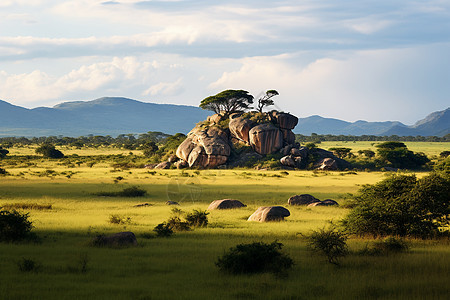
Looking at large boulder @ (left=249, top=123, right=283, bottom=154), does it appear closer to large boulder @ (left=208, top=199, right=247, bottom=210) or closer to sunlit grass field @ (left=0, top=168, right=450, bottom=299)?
large boulder @ (left=208, top=199, right=247, bottom=210)

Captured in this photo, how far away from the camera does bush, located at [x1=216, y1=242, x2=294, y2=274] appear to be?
13.0m

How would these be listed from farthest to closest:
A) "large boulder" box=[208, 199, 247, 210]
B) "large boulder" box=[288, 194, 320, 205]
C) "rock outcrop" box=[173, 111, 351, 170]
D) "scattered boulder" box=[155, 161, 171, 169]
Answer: "scattered boulder" box=[155, 161, 171, 169], "rock outcrop" box=[173, 111, 351, 170], "large boulder" box=[288, 194, 320, 205], "large boulder" box=[208, 199, 247, 210]

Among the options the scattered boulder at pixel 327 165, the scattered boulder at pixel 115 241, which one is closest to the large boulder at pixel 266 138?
the scattered boulder at pixel 327 165

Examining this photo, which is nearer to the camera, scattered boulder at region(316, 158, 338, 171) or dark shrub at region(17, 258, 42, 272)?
dark shrub at region(17, 258, 42, 272)

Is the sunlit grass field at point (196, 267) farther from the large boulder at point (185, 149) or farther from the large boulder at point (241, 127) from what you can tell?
the large boulder at point (241, 127)

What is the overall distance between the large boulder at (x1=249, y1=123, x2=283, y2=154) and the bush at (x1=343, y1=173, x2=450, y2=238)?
5622 centimetres

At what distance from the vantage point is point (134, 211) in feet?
89.5

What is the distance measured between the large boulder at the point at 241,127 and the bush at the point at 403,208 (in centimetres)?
5780

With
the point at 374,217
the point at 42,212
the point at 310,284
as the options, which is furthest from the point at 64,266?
the point at 42,212

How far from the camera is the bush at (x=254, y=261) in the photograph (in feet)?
42.8

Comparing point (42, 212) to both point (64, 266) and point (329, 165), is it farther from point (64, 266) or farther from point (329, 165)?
point (329, 165)

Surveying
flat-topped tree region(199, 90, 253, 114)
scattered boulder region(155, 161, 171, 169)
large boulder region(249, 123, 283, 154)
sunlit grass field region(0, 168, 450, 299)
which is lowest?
scattered boulder region(155, 161, 171, 169)

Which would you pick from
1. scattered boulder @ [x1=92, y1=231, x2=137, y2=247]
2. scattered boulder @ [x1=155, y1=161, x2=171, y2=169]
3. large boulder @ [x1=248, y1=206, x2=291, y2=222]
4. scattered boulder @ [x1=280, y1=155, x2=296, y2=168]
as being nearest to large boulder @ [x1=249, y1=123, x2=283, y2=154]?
scattered boulder @ [x1=280, y1=155, x2=296, y2=168]

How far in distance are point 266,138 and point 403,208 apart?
5766 centimetres
